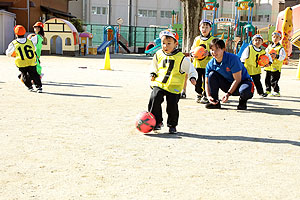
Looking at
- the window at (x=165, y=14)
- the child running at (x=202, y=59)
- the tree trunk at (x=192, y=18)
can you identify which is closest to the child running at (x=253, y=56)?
the child running at (x=202, y=59)

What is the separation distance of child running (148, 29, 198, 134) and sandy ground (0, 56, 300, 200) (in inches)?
12.3

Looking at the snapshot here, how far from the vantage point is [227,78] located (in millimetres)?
8703

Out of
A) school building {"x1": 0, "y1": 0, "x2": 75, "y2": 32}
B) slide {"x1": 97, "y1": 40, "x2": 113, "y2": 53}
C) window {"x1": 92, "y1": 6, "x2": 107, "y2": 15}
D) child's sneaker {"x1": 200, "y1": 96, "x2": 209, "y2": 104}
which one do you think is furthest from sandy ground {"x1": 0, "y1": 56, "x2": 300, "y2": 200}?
window {"x1": 92, "y1": 6, "x2": 107, "y2": 15}

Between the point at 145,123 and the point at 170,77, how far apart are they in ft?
2.72

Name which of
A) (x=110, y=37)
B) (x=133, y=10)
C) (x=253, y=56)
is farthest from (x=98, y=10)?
(x=253, y=56)

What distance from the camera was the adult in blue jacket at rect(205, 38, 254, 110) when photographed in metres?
8.32

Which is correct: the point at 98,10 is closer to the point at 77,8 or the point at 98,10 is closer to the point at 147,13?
the point at 77,8

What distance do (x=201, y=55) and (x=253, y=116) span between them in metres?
1.86

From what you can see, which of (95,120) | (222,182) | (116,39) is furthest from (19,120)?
(116,39)

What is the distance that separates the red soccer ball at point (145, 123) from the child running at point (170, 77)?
254mm

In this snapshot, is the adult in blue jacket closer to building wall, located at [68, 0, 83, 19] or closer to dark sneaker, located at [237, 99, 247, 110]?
dark sneaker, located at [237, 99, 247, 110]

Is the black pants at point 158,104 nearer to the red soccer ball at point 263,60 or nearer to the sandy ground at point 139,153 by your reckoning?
the sandy ground at point 139,153

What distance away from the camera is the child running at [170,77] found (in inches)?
253

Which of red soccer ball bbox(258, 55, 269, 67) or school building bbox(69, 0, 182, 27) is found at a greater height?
school building bbox(69, 0, 182, 27)
